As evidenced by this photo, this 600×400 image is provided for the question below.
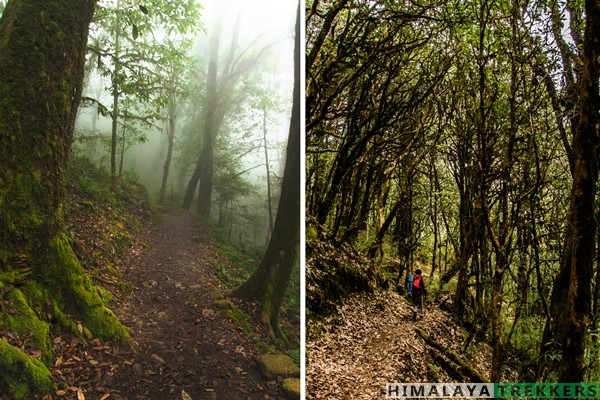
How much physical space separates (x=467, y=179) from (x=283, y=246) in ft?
20.4

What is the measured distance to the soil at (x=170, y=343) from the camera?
113 cm

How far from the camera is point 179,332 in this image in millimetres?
1436

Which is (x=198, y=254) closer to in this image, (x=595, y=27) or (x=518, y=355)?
(x=595, y=27)

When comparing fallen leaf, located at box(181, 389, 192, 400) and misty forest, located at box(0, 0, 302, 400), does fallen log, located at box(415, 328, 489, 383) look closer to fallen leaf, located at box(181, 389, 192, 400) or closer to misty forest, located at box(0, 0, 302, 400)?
misty forest, located at box(0, 0, 302, 400)

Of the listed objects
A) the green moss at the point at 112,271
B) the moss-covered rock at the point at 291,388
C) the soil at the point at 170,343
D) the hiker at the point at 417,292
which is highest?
the green moss at the point at 112,271

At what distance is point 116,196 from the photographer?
1.38 metres

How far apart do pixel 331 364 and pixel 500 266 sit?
2462mm

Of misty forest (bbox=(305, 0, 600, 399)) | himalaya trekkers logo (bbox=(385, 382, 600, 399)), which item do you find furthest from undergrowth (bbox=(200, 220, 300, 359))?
himalaya trekkers logo (bbox=(385, 382, 600, 399))

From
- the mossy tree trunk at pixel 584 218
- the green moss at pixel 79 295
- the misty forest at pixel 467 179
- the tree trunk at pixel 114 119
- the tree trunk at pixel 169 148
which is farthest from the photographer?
the misty forest at pixel 467 179

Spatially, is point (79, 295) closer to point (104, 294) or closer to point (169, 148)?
point (104, 294)

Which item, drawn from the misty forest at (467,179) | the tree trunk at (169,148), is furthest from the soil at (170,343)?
the misty forest at (467,179)

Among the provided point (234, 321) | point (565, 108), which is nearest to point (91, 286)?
point (234, 321)

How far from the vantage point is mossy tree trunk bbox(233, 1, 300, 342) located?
72.2 inches

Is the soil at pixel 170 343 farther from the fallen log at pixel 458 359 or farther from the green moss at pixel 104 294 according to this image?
the fallen log at pixel 458 359
